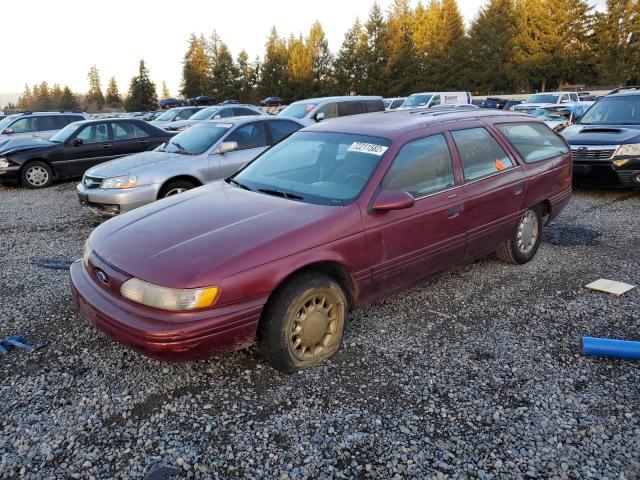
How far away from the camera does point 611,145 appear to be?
25.7 feet

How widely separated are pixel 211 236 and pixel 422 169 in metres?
1.73

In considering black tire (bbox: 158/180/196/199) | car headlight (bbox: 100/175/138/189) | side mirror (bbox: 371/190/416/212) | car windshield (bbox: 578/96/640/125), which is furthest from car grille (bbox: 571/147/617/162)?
car headlight (bbox: 100/175/138/189)

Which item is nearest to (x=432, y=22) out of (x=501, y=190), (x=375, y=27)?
(x=375, y=27)

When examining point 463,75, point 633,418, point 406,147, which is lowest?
point 633,418

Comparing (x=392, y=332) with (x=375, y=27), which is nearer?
(x=392, y=332)

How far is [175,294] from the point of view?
2.78m

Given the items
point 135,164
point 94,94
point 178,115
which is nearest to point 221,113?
point 178,115

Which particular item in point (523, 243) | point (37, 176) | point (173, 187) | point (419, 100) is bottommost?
point (523, 243)

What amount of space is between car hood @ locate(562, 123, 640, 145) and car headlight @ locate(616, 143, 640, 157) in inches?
2.8

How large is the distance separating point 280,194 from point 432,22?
61.1 metres

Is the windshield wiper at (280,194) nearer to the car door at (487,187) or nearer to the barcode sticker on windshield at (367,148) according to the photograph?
the barcode sticker on windshield at (367,148)

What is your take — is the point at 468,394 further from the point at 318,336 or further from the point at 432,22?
the point at 432,22

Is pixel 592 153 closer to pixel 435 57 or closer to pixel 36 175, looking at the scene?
pixel 36 175

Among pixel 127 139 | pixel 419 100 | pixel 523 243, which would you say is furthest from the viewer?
pixel 419 100
